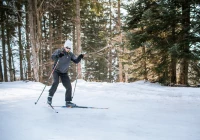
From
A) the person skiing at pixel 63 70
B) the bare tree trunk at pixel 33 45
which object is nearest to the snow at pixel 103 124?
the person skiing at pixel 63 70

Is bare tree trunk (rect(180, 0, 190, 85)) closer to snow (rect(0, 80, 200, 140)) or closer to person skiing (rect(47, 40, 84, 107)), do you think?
snow (rect(0, 80, 200, 140))

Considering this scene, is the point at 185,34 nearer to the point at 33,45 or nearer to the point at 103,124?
the point at 103,124

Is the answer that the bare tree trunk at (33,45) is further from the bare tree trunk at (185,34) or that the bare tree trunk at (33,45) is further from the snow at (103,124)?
the bare tree trunk at (185,34)

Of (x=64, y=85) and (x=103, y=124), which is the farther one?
(x=64, y=85)

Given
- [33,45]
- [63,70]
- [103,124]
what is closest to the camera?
[103,124]

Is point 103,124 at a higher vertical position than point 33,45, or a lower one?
lower

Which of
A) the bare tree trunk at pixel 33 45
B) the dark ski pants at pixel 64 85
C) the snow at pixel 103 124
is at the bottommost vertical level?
the snow at pixel 103 124

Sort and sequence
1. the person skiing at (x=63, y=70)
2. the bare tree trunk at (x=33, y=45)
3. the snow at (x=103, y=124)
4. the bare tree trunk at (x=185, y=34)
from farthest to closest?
the bare tree trunk at (x=33, y=45) < the bare tree trunk at (x=185, y=34) < the person skiing at (x=63, y=70) < the snow at (x=103, y=124)

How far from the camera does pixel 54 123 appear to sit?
12.9 feet

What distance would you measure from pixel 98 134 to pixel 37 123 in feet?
4.75

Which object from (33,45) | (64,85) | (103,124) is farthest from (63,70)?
(33,45)

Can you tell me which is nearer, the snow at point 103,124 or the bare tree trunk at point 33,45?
the snow at point 103,124

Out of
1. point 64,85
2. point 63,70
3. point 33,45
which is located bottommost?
point 64,85

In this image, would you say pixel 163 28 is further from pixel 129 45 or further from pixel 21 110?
pixel 21 110
